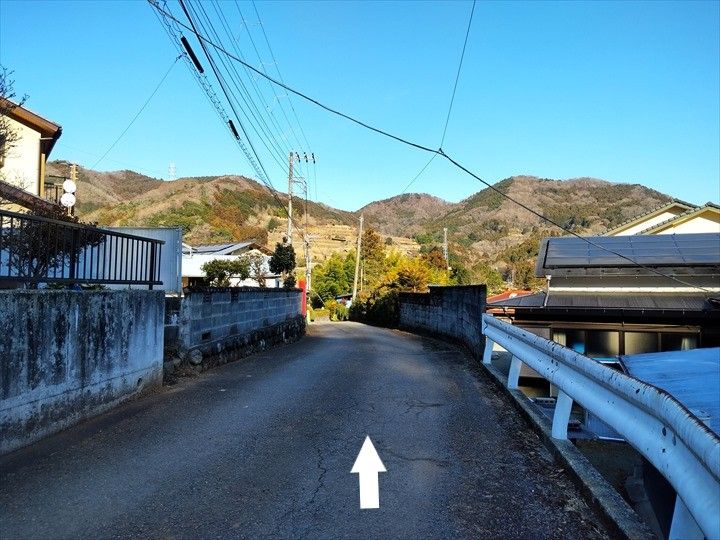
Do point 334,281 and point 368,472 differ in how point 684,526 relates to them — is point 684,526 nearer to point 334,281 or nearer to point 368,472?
point 368,472

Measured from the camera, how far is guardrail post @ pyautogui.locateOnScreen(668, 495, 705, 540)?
245 cm

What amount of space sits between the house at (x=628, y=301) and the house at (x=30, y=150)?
1662cm

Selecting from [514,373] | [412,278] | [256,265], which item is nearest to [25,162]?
[514,373]

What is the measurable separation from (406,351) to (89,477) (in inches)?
379

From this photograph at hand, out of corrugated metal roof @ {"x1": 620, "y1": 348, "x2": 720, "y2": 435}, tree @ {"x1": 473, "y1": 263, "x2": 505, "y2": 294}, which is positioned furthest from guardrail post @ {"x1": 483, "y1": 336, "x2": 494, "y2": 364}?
tree @ {"x1": 473, "y1": 263, "x2": 505, "y2": 294}

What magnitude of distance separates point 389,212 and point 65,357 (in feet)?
539

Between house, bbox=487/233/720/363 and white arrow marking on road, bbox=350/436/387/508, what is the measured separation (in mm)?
8950

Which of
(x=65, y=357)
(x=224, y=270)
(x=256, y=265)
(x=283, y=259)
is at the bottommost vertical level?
(x=65, y=357)

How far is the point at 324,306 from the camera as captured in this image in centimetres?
5544

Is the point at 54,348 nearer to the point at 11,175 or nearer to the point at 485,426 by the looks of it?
the point at 485,426

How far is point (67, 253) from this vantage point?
579cm

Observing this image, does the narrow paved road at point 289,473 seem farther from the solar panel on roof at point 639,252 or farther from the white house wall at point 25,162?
the white house wall at point 25,162

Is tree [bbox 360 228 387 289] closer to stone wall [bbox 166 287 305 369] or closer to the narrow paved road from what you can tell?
stone wall [bbox 166 287 305 369]

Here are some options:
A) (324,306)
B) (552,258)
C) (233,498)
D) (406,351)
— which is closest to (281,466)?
(233,498)
